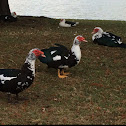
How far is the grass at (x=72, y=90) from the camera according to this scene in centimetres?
516

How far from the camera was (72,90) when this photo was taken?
679cm

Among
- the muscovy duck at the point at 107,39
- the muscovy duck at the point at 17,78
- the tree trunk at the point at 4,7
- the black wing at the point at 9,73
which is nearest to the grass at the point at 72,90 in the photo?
the muscovy duck at the point at 107,39

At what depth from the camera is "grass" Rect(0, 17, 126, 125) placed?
516cm

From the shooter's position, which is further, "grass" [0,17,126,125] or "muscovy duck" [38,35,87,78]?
"muscovy duck" [38,35,87,78]

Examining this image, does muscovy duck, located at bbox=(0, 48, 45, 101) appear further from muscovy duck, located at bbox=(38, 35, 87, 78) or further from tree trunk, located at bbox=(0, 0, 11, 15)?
tree trunk, located at bbox=(0, 0, 11, 15)

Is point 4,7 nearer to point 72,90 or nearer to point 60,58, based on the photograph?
point 60,58

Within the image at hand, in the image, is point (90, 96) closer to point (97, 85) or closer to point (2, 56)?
point (97, 85)

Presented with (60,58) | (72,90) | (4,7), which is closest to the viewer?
(72,90)

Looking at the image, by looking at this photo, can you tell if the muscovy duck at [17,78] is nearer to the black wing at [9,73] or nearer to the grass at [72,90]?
the black wing at [9,73]

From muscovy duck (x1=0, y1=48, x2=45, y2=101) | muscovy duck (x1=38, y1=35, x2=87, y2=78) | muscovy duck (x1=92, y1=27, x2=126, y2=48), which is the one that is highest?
muscovy duck (x1=0, y1=48, x2=45, y2=101)

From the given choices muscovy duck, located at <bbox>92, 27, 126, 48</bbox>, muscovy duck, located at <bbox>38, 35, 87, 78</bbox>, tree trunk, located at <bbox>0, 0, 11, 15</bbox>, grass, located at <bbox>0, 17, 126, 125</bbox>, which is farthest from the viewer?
tree trunk, located at <bbox>0, 0, 11, 15</bbox>

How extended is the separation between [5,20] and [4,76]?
11058mm

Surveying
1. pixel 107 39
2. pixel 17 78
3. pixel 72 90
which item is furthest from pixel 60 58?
pixel 107 39

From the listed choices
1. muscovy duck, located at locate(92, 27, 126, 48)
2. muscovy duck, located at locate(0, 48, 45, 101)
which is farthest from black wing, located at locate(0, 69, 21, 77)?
muscovy duck, located at locate(92, 27, 126, 48)
